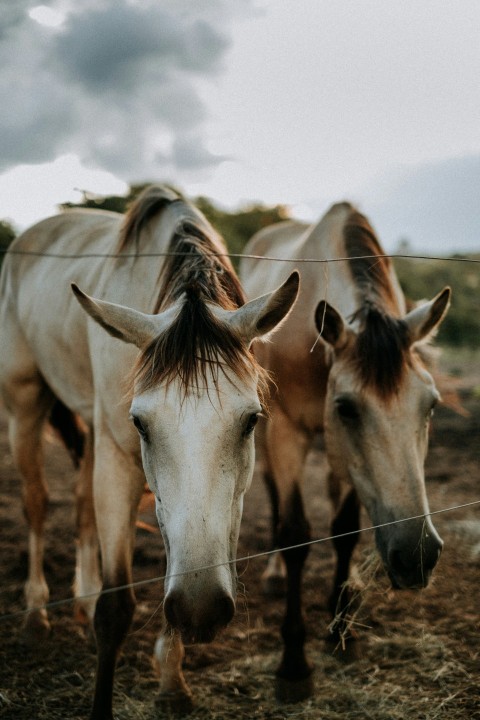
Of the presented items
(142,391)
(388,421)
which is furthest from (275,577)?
(142,391)

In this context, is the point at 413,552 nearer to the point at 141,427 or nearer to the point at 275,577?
the point at 141,427

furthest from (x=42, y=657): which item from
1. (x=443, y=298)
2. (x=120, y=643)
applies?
(x=443, y=298)

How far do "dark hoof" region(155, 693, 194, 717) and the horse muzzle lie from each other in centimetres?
129

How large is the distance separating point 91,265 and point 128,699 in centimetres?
236

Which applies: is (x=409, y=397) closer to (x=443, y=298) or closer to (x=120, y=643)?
(x=443, y=298)

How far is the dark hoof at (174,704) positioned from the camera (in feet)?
9.45

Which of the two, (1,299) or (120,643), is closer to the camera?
(120,643)

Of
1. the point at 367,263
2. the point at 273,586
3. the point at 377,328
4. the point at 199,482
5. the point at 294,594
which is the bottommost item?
the point at 273,586

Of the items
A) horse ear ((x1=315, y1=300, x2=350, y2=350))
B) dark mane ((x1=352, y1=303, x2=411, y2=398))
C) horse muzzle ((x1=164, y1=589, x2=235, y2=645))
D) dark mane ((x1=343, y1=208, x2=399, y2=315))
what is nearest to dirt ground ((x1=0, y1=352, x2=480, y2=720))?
horse muzzle ((x1=164, y1=589, x2=235, y2=645))

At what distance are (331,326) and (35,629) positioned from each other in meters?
2.51

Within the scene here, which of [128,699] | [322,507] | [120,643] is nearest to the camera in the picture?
[120,643]

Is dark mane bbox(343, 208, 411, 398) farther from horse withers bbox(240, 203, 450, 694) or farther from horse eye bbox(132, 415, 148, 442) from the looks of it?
horse eye bbox(132, 415, 148, 442)

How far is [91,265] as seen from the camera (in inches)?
146

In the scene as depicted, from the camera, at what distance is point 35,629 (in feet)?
12.0
